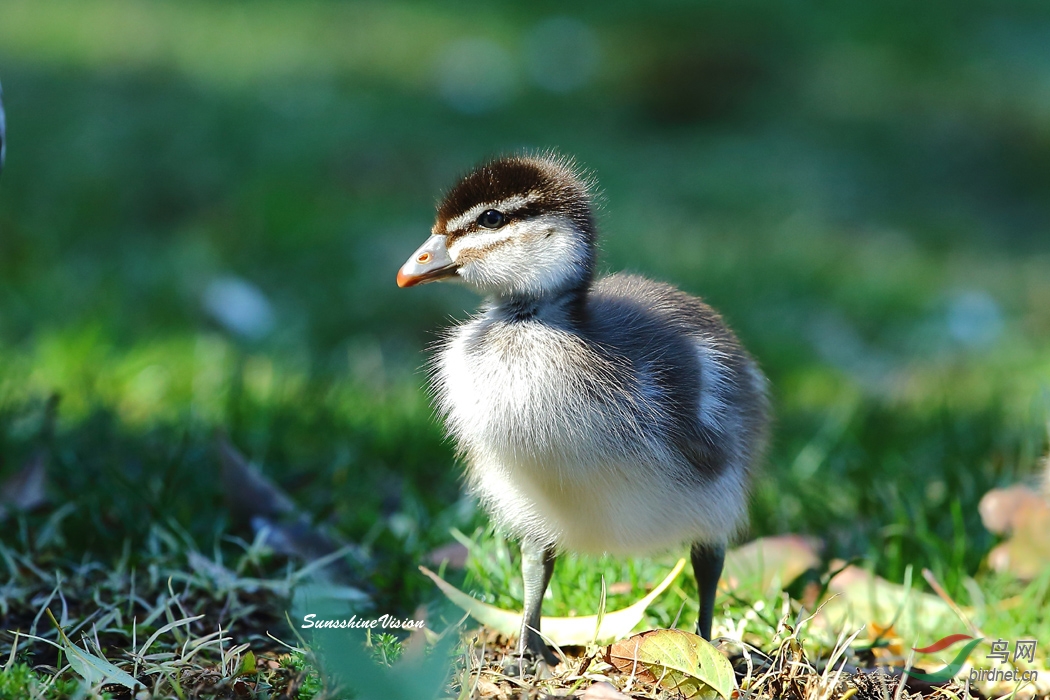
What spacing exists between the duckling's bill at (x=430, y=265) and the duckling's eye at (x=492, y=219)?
0.11 metres

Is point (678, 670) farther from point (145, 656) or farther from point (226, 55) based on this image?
point (226, 55)

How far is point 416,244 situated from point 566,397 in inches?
152

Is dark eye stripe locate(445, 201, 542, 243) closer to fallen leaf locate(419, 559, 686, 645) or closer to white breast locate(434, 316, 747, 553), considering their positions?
white breast locate(434, 316, 747, 553)

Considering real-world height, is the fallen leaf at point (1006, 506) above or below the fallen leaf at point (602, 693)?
below

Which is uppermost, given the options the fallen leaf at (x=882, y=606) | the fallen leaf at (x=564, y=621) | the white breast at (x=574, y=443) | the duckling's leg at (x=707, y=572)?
the white breast at (x=574, y=443)

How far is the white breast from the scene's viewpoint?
7.95ft

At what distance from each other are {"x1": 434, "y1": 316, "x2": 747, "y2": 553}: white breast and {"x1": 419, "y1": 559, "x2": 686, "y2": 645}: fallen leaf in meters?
0.17

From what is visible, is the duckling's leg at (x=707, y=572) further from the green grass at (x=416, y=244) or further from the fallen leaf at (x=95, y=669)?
the fallen leaf at (x=95, y=669)

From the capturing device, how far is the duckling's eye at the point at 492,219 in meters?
2.53

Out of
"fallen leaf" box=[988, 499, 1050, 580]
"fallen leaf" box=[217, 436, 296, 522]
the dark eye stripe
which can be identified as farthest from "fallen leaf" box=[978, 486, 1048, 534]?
"fallen leaf" box=[217, 436, 296, 522]

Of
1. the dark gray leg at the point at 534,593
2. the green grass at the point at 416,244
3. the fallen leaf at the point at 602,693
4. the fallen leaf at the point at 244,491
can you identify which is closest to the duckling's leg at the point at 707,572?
the green grass at the point at 416,244

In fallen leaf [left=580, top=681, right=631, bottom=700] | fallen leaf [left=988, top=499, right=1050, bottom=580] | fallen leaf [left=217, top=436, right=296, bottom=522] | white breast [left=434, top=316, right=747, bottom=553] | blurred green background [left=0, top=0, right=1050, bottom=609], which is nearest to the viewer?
fallen leaf [left=580, top=681, right=631, bottom=700]

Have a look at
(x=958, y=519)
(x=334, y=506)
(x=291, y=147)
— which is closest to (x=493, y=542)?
(x=334, y=506)

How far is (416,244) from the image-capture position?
6152mm
